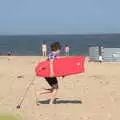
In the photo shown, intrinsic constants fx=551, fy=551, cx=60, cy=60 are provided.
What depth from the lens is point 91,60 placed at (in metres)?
33.2

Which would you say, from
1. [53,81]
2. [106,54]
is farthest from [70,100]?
[106,54]

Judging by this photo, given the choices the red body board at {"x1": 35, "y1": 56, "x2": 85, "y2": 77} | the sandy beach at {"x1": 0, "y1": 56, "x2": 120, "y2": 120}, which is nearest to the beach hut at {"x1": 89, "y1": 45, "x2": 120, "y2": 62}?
the sandy beach at {"x1": 0, "y1": 56, "x2": 120, "y2": 120}

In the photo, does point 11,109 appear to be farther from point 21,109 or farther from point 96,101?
point 96,101

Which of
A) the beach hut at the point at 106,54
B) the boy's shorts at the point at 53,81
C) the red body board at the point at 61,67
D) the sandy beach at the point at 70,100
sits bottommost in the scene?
the beach hut at the point at 106,54

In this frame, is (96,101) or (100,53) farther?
(100,53)

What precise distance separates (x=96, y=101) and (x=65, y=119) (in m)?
2.81

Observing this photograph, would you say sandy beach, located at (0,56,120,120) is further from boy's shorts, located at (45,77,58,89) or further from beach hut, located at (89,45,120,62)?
beach hut, located at (89,45,120,62)

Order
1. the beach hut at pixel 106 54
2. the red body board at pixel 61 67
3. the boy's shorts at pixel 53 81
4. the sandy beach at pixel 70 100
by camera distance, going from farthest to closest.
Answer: the beach hut at pixel 106 54 → the boy's shorts at pixel 53 81 → the red body board at pixel 61 67 → the sandy beach at pixel 70 100

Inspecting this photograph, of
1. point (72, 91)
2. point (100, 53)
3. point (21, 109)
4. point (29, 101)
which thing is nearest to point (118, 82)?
point (72, 91)

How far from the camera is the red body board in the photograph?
1223 cm

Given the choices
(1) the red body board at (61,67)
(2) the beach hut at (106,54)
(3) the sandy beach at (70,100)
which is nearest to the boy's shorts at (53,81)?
(1) the red body board at (61,67)

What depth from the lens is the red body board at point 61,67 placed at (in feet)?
40.1

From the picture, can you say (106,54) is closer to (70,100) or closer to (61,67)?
(70,100)

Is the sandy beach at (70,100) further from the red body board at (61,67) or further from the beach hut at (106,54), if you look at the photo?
the beach hut at (106,54)
